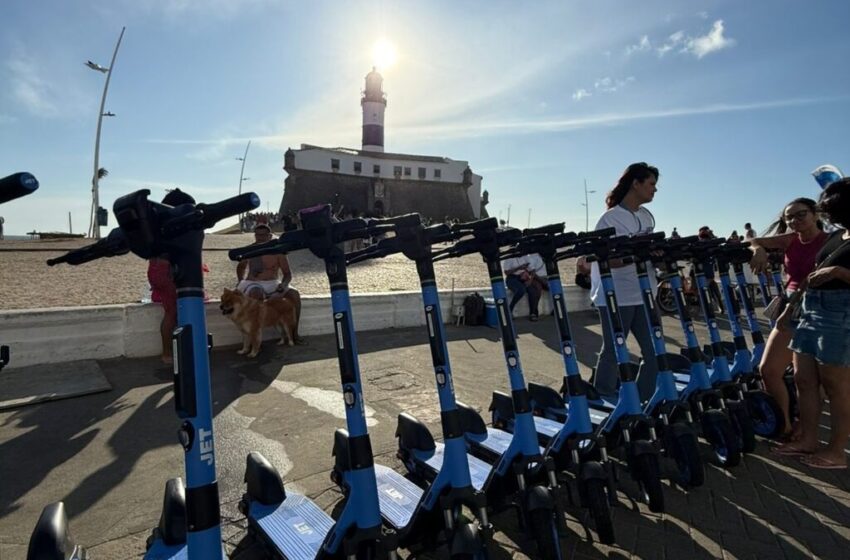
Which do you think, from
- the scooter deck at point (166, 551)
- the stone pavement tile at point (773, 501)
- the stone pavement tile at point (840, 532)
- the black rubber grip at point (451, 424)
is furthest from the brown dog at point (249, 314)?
the stone pavement tile at point (840, 532)

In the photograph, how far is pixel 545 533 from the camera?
103 inches

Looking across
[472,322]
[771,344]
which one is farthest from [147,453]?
[472,322]

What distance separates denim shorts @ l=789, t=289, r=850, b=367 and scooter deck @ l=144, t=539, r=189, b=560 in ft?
15.3

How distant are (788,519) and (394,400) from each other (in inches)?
142

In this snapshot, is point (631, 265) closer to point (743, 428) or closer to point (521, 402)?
point (743, 428)

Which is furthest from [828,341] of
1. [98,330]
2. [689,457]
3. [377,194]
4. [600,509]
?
[377,194]

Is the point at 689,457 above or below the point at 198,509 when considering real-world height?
below

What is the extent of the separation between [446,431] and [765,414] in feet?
12.5

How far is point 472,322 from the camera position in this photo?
33.3 feet

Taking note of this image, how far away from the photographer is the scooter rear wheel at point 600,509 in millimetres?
2924

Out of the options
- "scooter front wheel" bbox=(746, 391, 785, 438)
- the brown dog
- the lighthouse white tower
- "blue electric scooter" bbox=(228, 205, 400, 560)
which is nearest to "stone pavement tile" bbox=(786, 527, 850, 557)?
"scooter front wheel" bbox=(746, 391, 785, 438)

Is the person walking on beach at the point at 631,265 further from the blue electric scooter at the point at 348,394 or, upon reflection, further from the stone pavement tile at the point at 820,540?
the blue electric scooter at the point at 348,394

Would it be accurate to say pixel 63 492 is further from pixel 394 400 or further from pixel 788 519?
pixel 788 519

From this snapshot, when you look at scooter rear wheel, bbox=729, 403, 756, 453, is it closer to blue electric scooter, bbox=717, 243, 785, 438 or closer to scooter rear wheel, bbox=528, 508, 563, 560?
blue electric scooter, bbox=717, 243, 785, 438
